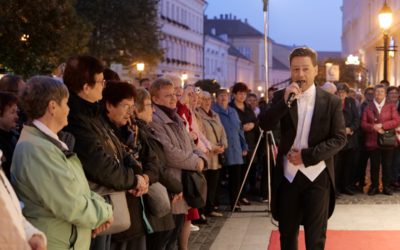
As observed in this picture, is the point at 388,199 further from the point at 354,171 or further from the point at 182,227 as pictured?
the point at 182,227

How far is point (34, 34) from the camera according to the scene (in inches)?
936

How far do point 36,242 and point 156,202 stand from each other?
2.24 m

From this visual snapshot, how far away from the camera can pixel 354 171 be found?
44.1 feet

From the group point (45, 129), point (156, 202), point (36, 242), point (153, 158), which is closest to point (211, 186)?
point (153, 158)

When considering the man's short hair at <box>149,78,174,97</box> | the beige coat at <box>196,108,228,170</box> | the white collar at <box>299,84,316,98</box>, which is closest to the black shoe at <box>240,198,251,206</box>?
the beige coat at <box>196,108,228,170</box>

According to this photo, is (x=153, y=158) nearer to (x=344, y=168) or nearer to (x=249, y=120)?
(x=249, y=120)

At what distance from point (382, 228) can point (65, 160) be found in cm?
636

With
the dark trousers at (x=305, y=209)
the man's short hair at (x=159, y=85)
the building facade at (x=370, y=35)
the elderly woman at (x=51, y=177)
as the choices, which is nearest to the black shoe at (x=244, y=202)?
the man's short hair at (x=159, y=85)

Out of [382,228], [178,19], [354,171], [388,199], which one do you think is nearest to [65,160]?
[382,228]

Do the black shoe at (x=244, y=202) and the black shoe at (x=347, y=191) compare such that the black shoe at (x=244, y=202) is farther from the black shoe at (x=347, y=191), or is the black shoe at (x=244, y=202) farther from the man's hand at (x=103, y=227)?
the man's hand at (x=103, y=227)

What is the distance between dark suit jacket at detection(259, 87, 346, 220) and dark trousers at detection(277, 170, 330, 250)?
0.34 feet

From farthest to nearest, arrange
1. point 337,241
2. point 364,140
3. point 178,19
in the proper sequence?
point 178,19
point 364,140
point 337,241

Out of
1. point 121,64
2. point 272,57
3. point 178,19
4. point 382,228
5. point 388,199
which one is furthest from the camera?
point 272,57

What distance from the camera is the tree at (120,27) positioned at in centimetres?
3853
